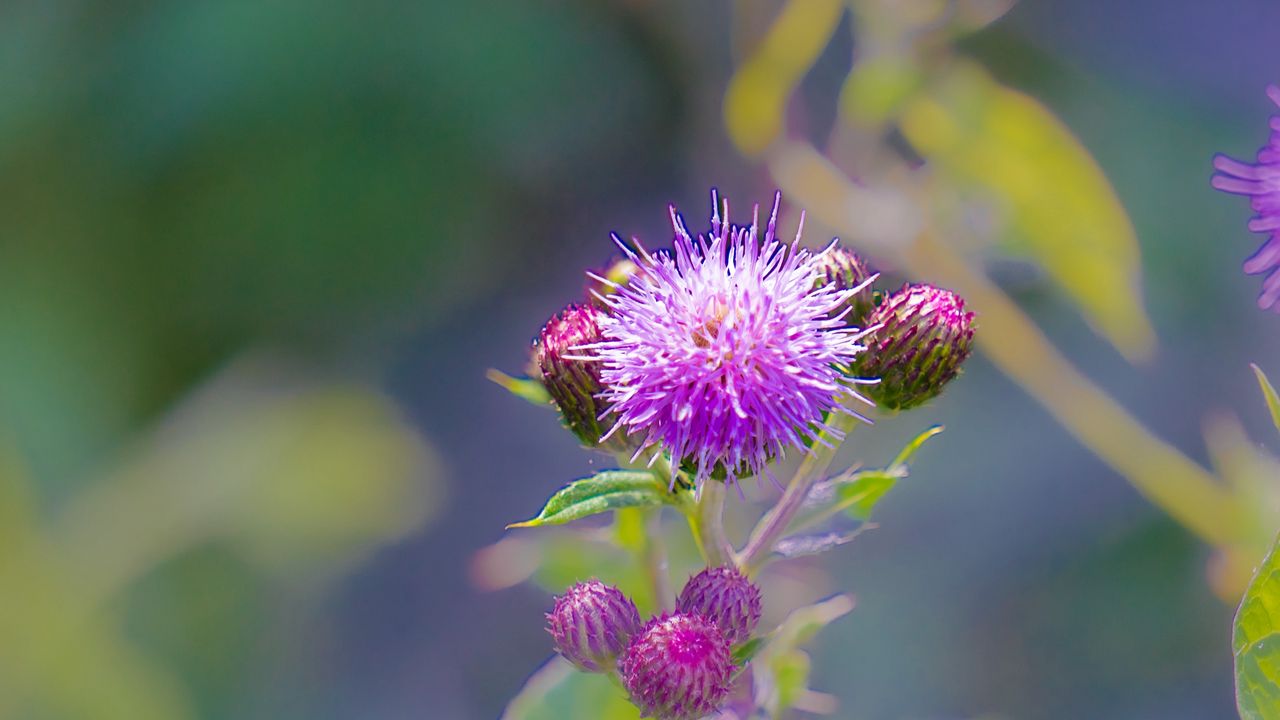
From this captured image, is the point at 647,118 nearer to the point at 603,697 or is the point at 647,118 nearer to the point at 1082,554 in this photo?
the point at 1082,554

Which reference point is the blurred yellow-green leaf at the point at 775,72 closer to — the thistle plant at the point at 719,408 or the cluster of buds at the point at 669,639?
the thistle plant at the point at 719,408

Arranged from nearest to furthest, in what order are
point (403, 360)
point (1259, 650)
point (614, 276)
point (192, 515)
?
point (1259, 650)
point (614, 276)
point (192, 515)
point (403, 360)

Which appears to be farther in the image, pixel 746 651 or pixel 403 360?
pixel 403 360

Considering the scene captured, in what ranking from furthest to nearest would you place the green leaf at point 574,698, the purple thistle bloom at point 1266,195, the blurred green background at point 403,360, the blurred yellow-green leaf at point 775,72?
the blurred green background at point 403,360, the blurred yellow-green leaf at point 775,72, the green leaf at point 574,698, the purple thistle bloom at point 1266,195

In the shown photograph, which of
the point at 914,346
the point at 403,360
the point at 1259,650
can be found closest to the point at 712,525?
the point at 914,346

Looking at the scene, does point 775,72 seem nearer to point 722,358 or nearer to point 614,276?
point 614,276

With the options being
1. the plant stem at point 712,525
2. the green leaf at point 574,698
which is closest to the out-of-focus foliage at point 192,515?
the green leaf at point 574,698

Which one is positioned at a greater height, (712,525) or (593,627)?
(712,525)
